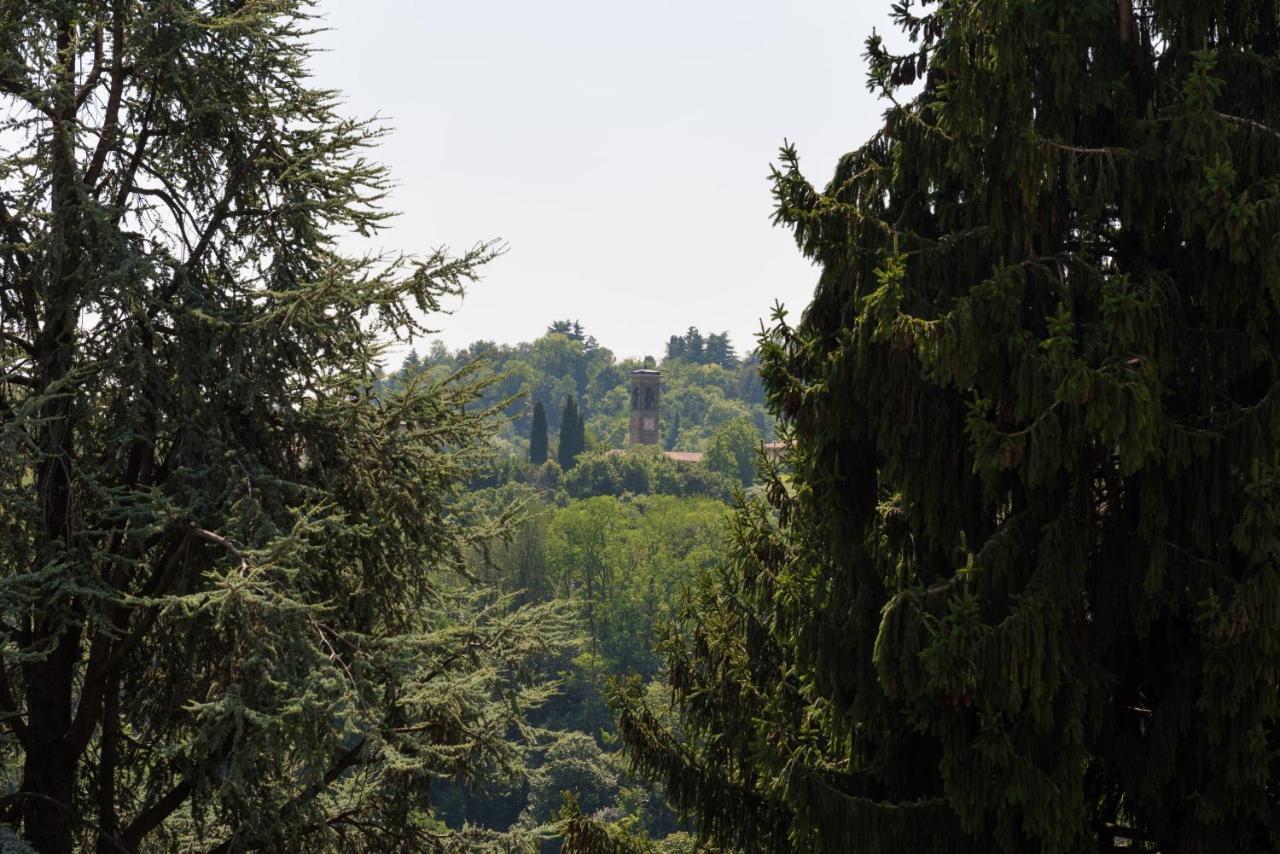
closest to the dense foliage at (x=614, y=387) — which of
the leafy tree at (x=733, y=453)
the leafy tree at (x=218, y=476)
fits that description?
the leafy tree at (x=733, y=453)

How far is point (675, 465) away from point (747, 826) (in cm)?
8189

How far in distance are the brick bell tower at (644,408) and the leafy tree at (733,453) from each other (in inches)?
667

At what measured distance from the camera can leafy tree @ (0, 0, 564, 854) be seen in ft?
23.6

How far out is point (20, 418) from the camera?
6598mm

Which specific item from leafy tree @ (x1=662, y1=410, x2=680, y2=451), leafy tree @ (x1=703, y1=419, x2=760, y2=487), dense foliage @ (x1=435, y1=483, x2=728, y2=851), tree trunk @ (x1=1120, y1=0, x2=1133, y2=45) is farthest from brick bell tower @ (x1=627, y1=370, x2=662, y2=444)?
tree trunk @ (x1=1120, y1=0, x2=1133, y2=45)

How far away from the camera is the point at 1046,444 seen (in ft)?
19.7

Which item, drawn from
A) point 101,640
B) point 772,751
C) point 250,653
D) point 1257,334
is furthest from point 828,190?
point 101,640

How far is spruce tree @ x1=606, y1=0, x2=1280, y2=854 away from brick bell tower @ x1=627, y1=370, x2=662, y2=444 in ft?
351

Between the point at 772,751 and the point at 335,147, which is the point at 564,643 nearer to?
the point at 772,751

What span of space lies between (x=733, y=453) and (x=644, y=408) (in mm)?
21049

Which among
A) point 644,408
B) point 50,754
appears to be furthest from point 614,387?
point 50,754

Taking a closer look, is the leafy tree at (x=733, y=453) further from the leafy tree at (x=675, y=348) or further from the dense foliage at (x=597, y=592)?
the leafy tree at (x=675, y=348)

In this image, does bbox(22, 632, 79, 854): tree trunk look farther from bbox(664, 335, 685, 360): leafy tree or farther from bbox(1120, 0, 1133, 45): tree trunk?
bbox(664, 335, 685, 360): leafy tree

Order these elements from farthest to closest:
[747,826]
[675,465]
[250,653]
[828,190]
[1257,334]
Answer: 1. [675,465]
2. [747,826]
3. [828,190]
4. [250,653]
5. [1257,334]
